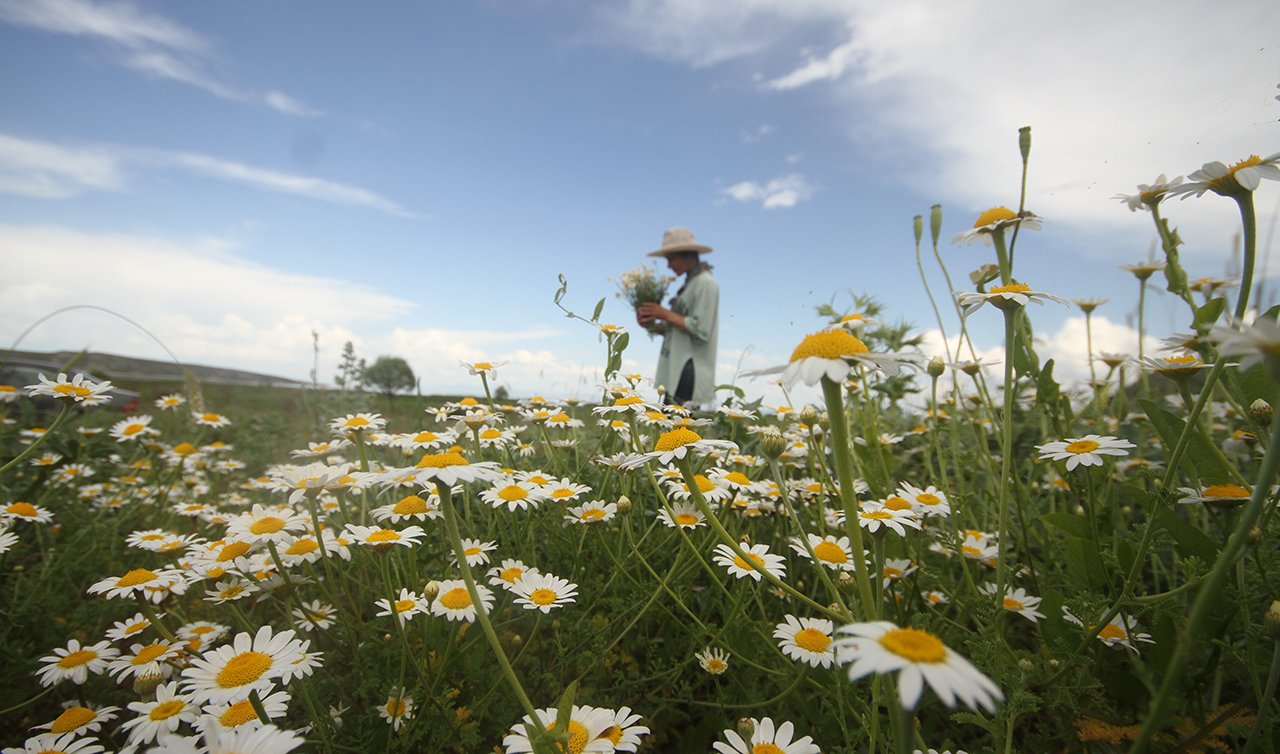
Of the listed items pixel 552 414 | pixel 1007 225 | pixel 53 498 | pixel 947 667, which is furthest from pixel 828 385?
pixel 53 498

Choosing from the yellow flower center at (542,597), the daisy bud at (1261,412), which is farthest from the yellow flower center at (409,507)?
the daisy bud at (1261,412)

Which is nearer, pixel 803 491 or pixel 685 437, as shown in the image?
pixel 685 437

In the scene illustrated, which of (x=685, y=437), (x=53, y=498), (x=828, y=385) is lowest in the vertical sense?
(x=53, y=498)

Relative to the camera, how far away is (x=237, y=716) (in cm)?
103

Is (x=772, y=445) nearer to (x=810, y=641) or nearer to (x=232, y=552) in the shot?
(x=810, y=641)

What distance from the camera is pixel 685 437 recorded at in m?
1.21

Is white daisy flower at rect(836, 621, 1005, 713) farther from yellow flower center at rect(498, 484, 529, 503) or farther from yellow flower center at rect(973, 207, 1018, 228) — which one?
yellow flower center at rect(973, 207, 1018, 228)

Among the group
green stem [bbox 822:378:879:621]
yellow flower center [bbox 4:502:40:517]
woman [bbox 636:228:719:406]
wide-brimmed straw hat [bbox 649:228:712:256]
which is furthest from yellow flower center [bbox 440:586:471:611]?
wide-brimmed straw hat [bbox 649:228:712:256]

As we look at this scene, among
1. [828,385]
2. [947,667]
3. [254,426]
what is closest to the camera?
[947,667]

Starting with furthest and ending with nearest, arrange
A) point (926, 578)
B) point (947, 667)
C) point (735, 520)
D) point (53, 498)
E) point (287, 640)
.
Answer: point (53, 498), point (735, 520), point (926, 578), point (287, 640), point (947, 667)

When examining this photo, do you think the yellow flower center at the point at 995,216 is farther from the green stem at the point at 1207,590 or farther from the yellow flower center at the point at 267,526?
the yellow flower center at the point at 267,526

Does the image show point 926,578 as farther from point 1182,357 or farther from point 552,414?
point 552,414

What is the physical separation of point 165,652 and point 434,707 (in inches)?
25.8

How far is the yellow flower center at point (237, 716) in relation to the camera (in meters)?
1.01
